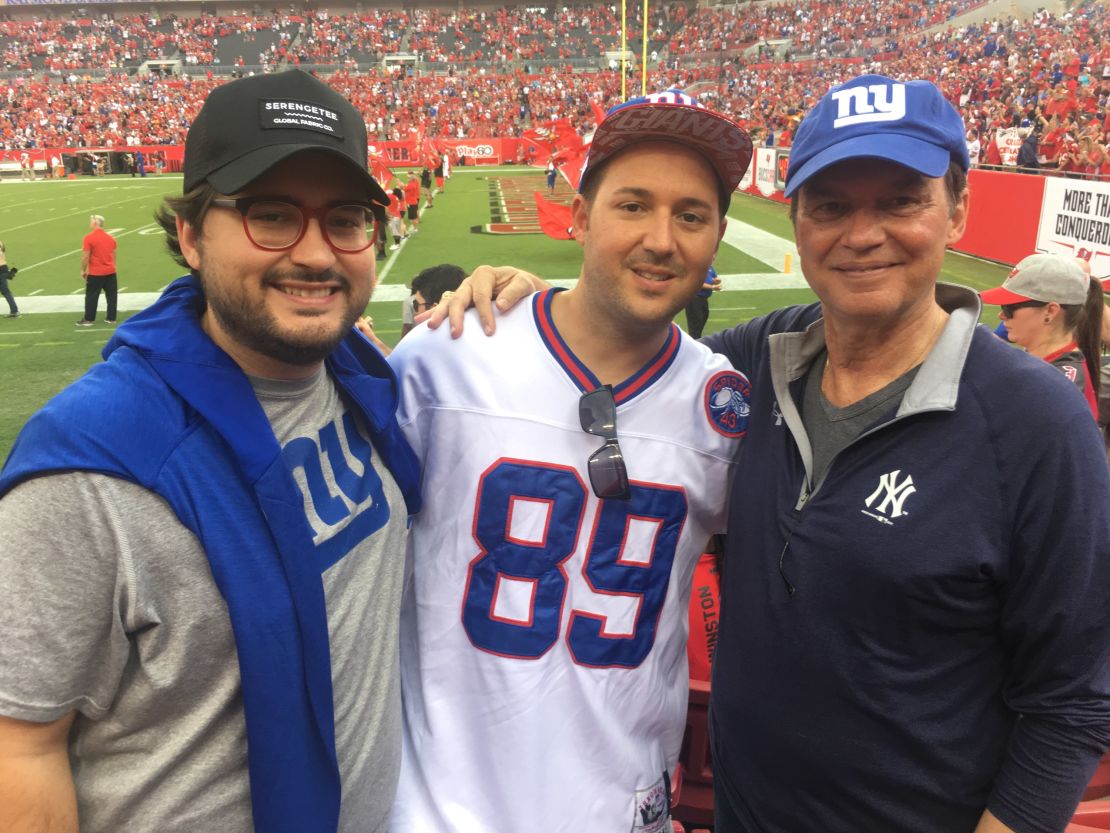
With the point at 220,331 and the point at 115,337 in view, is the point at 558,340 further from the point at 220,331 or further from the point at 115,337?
the point at 115,337

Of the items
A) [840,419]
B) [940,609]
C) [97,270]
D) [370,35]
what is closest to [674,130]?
[840,419]

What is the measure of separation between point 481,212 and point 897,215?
67.0ft

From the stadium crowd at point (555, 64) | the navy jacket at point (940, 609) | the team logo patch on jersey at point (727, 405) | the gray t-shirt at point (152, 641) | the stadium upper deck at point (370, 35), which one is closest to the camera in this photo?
the gray t-shirt at point (152, 641)

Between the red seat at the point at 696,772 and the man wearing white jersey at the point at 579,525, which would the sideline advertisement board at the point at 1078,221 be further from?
the man wearing white jersey at the point at 579,525

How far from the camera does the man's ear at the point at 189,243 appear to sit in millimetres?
1556

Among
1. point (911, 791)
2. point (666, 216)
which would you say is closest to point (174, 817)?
point (911, 791)

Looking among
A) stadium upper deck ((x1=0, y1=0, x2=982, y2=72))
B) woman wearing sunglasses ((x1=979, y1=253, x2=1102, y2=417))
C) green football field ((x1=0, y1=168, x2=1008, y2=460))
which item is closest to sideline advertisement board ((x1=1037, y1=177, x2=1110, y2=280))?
green football field ((x1=0, y1=168, x2=1008, y2=460))

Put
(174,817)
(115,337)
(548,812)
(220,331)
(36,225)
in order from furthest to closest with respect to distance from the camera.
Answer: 1. (36,225)
2. (548,812)
3. (220,331)
4. (115,337)
5. (174,817)

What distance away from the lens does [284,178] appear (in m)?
1.47

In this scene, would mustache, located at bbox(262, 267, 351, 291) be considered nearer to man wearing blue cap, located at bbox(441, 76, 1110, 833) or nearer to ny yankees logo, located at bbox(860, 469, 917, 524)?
man wearing blue cap, located at bbox(441, 76, 1110, 833)

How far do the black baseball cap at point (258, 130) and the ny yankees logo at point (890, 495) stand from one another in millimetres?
1213

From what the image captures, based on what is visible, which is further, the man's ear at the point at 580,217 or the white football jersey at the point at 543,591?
the man's ear at the point at 580,217

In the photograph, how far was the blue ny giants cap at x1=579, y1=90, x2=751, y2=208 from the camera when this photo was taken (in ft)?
5.93

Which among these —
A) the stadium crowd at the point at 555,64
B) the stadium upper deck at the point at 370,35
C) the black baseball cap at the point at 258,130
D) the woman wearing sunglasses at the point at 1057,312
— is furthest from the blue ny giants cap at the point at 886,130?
the stadium upper deck at the point at 370,35
